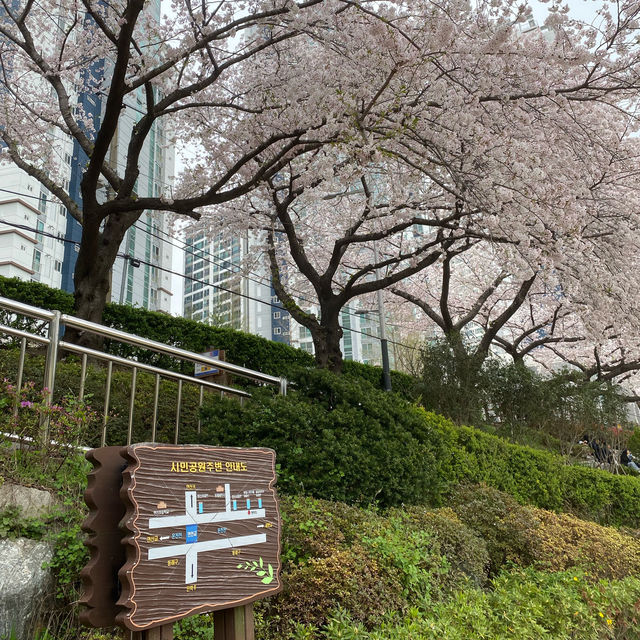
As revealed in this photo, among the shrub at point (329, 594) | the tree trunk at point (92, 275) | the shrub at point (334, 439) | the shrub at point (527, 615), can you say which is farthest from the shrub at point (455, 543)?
the tree trunk at point (92, 275)

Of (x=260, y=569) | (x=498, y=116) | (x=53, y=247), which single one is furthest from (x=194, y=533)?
(x=53, y=247)

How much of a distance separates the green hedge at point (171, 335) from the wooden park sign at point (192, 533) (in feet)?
24.3

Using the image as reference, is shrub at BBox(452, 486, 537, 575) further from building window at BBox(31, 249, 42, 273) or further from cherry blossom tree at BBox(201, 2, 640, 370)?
building window at BBox(31, 249, 42, 273)

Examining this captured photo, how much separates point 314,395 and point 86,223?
4.63 m

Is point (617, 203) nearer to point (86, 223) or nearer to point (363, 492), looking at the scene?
point (363, 492)

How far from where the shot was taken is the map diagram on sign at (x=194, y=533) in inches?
78.0

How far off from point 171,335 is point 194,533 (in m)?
9.97

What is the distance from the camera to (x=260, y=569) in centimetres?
239

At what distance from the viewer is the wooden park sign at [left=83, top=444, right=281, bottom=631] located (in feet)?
6.49

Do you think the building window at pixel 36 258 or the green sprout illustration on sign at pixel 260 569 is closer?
the green sprout illustration on sign at pixel 260 569

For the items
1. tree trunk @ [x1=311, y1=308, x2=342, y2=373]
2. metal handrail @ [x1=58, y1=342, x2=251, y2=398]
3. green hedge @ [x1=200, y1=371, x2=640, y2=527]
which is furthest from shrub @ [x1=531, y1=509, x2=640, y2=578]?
tree trunk @ [x1=311, y1=308, x2=342, y2=373]

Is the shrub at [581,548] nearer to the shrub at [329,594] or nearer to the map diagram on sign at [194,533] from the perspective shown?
the shrub at [329,594]

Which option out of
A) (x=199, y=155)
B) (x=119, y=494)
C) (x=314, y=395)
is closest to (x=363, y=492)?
(x=314, y=395)

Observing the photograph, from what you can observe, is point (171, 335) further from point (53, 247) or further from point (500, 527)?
point (53, 247)
